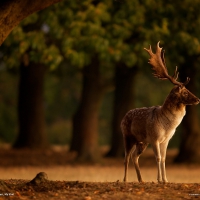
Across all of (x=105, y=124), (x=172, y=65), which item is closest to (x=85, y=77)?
(x=172, y=65)

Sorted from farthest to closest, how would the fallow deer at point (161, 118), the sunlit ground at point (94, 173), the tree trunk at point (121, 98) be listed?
the tree trunk at point (121, 98) → the sunlit ground at point (94, 173) → the fallow deer at point (161, 118)

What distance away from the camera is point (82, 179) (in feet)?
62.3

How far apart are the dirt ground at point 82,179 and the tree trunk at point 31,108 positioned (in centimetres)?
120

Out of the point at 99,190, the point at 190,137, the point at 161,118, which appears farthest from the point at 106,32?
the point at 99,190

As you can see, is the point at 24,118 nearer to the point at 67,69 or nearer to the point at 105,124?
the point at 67,69

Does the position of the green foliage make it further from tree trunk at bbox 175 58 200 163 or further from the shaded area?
the shaded area

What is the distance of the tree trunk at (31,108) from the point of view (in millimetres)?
31078

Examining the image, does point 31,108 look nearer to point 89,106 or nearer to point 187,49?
point 89,106

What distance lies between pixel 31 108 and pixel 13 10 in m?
19.2

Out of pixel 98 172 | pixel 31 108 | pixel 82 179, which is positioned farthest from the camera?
pixel 31 108

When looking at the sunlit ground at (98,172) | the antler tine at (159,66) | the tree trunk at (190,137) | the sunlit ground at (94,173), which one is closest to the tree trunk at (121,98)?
the sunlit ground at (98,172)

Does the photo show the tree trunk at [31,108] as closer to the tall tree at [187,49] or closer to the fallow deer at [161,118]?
the tall tree at [187,49]

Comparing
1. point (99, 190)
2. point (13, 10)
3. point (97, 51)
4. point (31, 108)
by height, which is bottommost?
point (99, 190)

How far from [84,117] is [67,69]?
1049 cm
